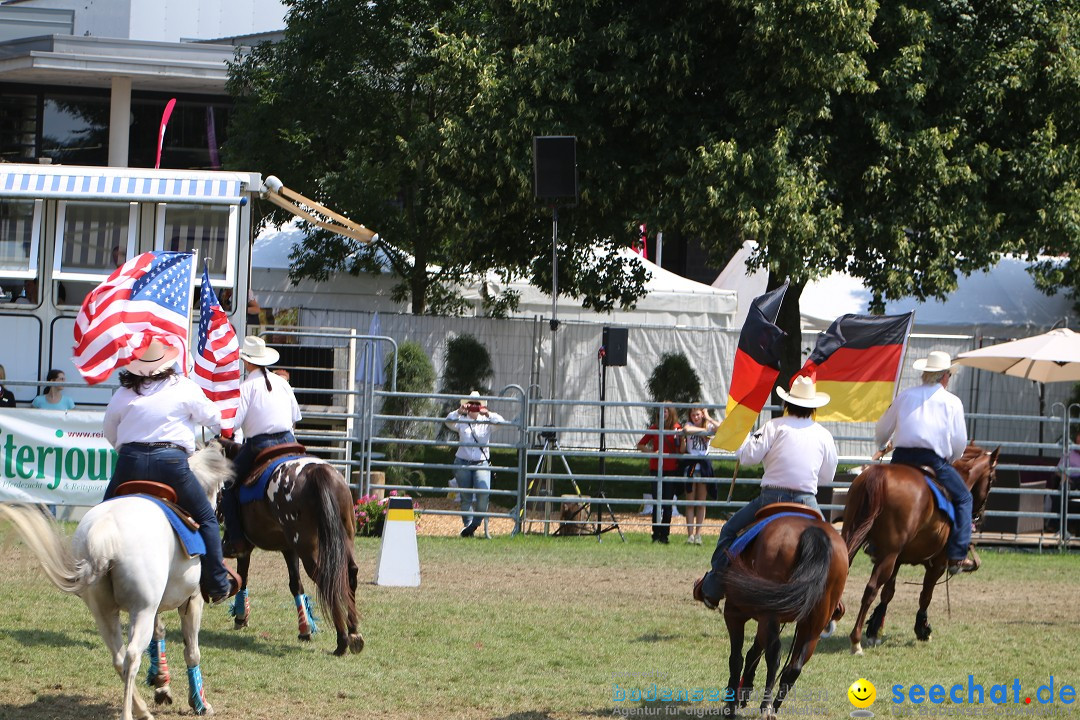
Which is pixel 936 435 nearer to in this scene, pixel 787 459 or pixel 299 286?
pixel 787 459

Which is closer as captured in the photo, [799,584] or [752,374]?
[799,584]

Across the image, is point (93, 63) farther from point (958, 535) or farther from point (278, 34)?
point (958, 535)

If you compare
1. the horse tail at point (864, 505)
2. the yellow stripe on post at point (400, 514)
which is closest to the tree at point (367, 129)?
the yellow stripe on post at point (400, 514)

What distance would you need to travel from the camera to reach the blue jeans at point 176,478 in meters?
6.58

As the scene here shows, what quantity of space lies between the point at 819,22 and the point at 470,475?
24.9 feet

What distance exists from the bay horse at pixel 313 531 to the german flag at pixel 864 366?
5.10m

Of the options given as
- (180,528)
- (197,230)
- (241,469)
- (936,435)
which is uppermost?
(197,230)

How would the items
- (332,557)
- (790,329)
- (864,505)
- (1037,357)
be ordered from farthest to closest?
(790,329) < (1037,357) < (864,505) < (332,557)

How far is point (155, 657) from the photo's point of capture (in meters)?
7.15

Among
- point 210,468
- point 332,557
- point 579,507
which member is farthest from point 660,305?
point 210,468

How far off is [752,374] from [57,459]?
837 centimetres

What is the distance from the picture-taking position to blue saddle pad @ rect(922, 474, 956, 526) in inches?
372

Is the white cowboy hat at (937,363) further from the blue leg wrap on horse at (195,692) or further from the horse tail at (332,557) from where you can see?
the blue leg wrap on horse at (195,692)

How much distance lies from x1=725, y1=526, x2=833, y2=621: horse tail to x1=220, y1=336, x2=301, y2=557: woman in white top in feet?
12.0
